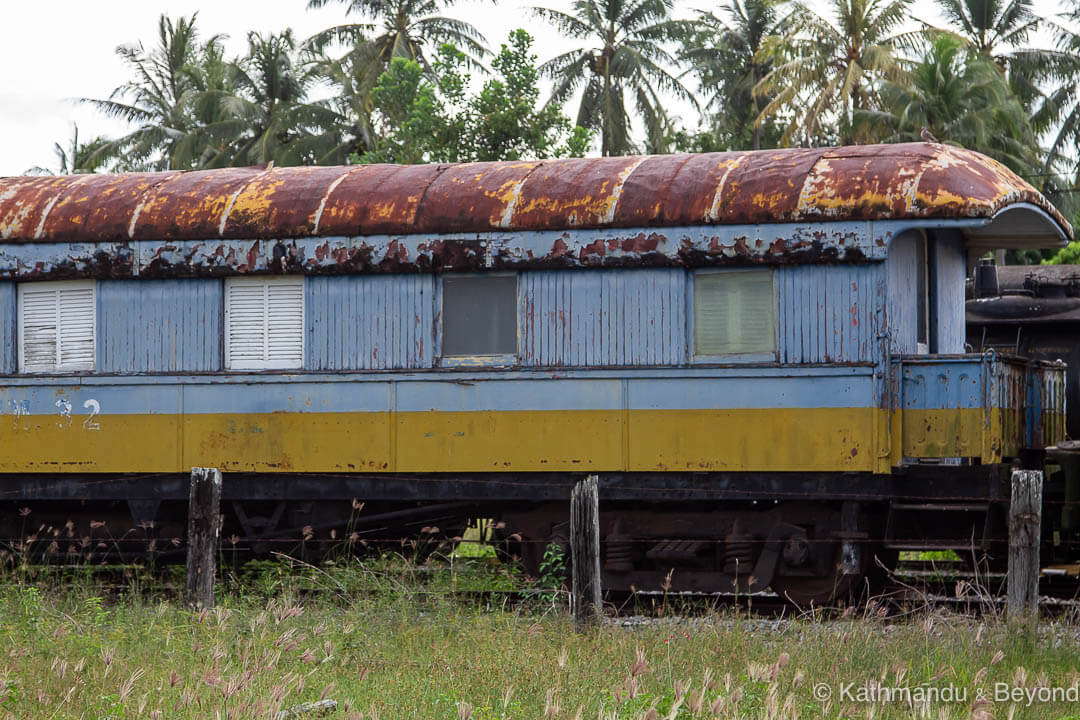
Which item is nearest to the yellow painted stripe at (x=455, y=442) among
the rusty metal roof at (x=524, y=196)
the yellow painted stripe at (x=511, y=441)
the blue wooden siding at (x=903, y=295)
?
the yellow painted stripe at (x=511, y=441)

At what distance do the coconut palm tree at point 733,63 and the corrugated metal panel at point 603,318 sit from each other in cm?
3009

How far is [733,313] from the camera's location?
1024 cm

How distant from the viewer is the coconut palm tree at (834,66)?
33.5 meters

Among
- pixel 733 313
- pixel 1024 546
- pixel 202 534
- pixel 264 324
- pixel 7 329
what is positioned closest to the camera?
pixel 1024 546

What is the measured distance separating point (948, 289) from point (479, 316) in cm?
376

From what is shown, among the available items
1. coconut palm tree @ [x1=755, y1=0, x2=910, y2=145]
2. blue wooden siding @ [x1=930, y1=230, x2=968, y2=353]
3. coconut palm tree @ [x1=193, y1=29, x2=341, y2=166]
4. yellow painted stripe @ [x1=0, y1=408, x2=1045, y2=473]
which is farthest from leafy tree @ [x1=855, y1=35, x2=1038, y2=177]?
yellow painted stripe @ [x1=0, y1=408, x2=1045, y2=473]

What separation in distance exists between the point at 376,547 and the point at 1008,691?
19.4 feet

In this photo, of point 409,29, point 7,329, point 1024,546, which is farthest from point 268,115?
point 1024,546

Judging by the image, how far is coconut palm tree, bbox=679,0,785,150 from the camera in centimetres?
4038

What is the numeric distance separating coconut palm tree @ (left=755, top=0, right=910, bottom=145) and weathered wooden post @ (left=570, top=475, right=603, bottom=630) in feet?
84.8

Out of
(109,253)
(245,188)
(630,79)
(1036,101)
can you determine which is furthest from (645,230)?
(1036,101)

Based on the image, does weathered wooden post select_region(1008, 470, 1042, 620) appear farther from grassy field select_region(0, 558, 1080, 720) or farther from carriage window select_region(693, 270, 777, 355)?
carriage window select_region(693, 270, 777, 355)

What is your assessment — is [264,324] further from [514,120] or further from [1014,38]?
[1014,38]

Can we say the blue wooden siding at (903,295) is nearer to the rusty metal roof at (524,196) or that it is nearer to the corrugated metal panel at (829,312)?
the corrugated metal panel at (829,312)
